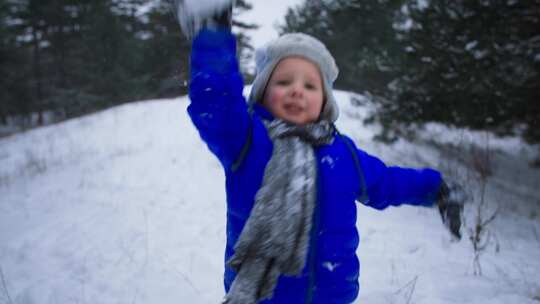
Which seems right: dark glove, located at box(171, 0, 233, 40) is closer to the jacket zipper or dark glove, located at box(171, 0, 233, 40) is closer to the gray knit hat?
the gray knit hat

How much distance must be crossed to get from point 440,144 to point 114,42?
19.2 metres

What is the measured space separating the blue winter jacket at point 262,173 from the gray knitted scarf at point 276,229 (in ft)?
0.21

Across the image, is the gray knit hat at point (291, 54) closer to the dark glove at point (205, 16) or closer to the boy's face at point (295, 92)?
the boy's face at point (295, 92)

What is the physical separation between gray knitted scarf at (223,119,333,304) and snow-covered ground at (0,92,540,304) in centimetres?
151

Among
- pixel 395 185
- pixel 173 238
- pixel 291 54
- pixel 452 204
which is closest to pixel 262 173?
pixel 291 54

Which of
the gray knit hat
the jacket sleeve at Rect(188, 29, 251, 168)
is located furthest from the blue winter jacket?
the gray knit hat

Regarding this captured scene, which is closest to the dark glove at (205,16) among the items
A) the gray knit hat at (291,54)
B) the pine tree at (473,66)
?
the gray knit hat at (291,54)

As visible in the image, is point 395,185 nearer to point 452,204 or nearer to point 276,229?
point 452,204

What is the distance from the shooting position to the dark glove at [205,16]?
102 centimetres

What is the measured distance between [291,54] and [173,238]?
2.75m

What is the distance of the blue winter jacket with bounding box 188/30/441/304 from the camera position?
3.53 ft

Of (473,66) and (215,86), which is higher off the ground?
(215,86)

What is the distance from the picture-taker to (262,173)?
1.26m

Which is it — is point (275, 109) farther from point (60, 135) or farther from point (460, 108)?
point (60, 135)
